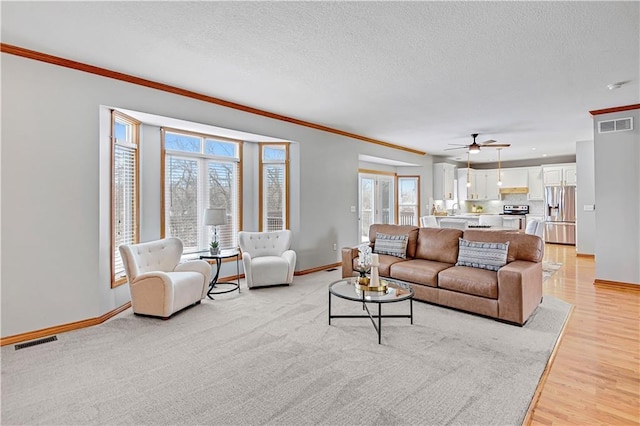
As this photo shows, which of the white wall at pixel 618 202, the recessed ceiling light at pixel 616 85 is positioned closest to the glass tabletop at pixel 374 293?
the recessed ceiling light at pixel 616 85

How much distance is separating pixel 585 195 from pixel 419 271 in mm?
5802

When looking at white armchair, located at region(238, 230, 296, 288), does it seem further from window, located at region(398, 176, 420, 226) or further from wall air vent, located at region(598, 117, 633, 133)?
wall air vent, located at region(598, 117, 633, 133)

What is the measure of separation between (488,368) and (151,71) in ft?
14.1

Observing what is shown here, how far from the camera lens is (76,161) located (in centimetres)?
335

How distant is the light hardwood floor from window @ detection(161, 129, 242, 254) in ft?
15.1

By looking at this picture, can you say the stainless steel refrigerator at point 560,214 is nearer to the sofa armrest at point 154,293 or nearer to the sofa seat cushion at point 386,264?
the sofa seat cushion at point 386,264

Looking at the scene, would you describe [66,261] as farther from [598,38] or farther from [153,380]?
[598,38]

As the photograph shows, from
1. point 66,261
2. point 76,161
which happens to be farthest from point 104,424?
point 76,161

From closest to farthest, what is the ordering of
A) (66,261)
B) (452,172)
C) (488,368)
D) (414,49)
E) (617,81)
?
(488,368) < (414,49) < (66,261) < (617,81) < (452,172)

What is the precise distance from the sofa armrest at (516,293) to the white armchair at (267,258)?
2.84 meters

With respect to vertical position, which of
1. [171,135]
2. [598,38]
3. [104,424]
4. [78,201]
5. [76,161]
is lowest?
[104,424]

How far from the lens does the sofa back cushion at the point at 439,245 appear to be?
4.50 metres

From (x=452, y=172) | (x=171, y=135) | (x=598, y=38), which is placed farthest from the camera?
(x=452, y=172)

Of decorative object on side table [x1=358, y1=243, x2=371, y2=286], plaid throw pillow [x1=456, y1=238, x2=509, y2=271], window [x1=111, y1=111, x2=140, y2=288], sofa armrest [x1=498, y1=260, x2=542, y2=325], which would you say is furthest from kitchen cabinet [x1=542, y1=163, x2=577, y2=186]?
window [x1=111, y1=111, x2=140, y2=288]
